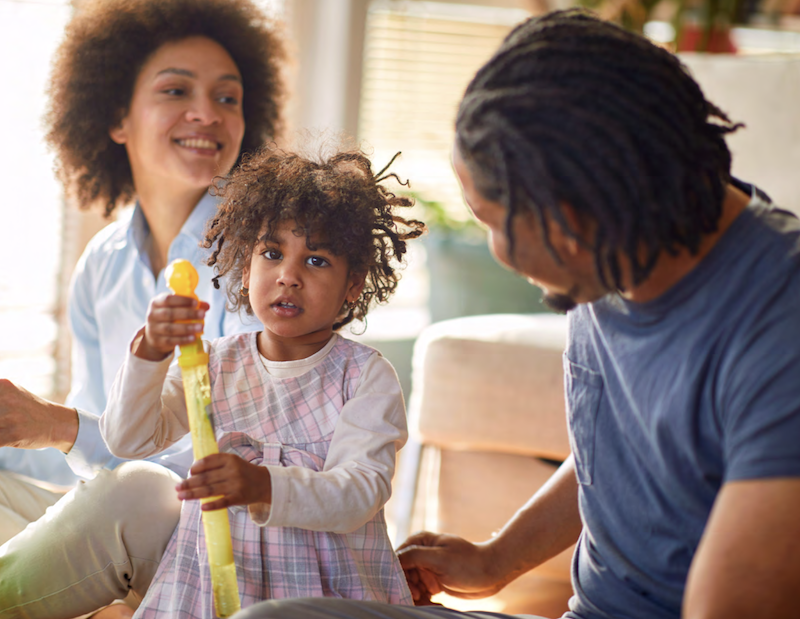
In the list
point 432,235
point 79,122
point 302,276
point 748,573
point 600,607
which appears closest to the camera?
point 748,573

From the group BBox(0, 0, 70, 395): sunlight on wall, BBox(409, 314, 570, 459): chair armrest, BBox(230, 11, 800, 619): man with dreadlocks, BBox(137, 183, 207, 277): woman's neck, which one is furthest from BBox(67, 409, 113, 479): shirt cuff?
BBox(0, 0, 70, 395): sunlight on wall

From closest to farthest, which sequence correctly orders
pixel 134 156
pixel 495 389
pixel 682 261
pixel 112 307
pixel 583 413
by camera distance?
pixel 682 261
pixel 583 413
pixel 112 307
pixel 134 156
pixel 495 389

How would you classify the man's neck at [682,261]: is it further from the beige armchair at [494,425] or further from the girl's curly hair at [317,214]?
the beige armchair at [494,425]

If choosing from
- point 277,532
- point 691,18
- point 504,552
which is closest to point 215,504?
point 277,532

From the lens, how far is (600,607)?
0.80 meters

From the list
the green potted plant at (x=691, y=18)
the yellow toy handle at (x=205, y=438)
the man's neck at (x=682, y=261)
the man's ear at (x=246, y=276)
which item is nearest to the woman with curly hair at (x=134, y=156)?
the man's ear at (x=246, y=276)

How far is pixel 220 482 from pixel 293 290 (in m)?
0.27

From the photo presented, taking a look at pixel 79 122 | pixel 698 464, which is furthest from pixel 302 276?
pixel 79 122

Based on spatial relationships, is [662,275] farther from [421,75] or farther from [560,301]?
[421,75]

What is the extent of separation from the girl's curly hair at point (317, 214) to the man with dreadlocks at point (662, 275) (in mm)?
292

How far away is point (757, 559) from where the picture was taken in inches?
22.9

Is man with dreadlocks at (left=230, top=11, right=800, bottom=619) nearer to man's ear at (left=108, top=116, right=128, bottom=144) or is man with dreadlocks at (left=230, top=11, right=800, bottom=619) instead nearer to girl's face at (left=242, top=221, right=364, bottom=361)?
girl's face at (left=242, top=221, right=364, bottom=361)

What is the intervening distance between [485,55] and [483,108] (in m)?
2.38

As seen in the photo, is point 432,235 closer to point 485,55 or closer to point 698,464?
point 485,55
